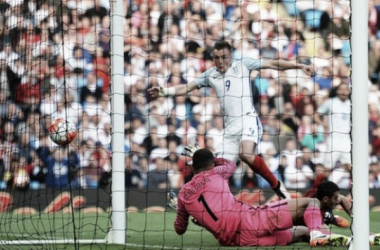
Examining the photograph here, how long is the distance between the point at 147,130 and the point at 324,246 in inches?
311

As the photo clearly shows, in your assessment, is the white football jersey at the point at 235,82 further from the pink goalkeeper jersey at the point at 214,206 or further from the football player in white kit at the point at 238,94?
the pink goalkeeper jersey at the point at 214,206

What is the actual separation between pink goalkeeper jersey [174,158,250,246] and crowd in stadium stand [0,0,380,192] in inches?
242

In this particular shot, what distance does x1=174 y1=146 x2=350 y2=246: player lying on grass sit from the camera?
885cm

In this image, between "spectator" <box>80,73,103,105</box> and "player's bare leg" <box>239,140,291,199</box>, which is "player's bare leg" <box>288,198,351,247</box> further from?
"spectator" <box>80,73,103,105</box>

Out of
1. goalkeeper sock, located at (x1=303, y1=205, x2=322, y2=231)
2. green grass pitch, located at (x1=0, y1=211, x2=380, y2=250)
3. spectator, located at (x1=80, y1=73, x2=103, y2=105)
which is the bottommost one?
green grass pitch, located at (x1=0, y1=211, x2=380, y2=250)

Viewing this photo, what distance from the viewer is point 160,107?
1653 cm

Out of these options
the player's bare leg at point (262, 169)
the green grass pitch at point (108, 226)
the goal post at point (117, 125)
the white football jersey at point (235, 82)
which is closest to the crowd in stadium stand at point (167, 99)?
the green grass pitch at point (108, 226)

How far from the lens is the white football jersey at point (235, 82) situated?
452 inches

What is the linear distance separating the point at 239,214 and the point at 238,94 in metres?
2.98

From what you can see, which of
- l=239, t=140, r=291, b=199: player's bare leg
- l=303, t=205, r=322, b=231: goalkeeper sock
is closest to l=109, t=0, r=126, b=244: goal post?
l=303, t=205, r=322, b=231: goalkeeper sock

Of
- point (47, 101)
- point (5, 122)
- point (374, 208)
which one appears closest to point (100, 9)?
point (47, 101)

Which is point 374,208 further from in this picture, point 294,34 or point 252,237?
point 252,237

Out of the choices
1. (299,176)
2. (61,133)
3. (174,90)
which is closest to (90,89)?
(299,176)

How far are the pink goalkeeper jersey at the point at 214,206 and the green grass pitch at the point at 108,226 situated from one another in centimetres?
27
